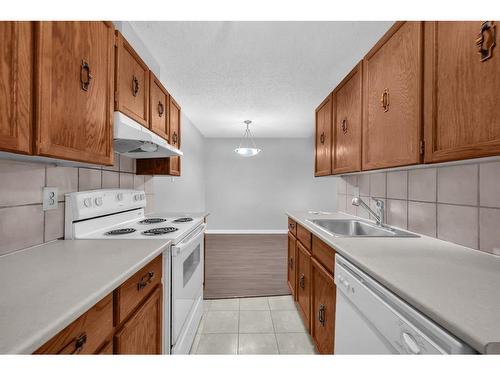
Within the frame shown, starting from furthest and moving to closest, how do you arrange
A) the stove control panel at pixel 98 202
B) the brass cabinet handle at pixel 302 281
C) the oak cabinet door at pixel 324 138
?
the oak cabinet door at pixel 324 138 → the brass cabinet handle at pixel 302 281 → the stove control panel at pixel 98 202

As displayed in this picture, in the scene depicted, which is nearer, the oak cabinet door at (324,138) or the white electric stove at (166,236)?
the white electric stove at (166,236)

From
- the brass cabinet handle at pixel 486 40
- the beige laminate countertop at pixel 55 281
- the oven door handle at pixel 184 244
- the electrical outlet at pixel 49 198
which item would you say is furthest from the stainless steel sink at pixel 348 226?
the electrical outlet at pixel 49 198

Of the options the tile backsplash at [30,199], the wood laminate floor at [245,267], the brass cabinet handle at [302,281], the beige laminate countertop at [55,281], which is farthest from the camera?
the wood laminate floor at [245,267]

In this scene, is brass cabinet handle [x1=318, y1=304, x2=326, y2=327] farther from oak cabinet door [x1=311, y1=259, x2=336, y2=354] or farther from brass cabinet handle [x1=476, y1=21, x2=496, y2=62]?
brass cabinet handle [x1=476, y1=21, x2=496, y2=62]

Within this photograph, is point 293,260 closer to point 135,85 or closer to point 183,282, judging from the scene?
point 183,282

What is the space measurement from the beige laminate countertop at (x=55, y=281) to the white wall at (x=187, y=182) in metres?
1.57

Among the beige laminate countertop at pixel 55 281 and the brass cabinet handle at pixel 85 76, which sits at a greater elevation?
the brass cabinet handle at pixel 85 76

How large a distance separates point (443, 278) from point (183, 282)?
4.38 ft

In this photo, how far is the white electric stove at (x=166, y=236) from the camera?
4.00 ft

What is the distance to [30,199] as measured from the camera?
1023 mm

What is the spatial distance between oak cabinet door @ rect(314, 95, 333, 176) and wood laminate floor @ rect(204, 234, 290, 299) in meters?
1.43

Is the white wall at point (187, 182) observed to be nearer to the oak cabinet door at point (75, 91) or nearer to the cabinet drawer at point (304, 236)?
the oak cabinet door at point (75, 91)

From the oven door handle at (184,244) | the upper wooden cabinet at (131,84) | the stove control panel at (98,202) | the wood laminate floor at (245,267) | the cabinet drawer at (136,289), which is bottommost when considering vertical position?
the wood laminate floor at (245,267)

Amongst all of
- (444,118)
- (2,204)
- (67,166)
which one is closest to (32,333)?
(2,204)
